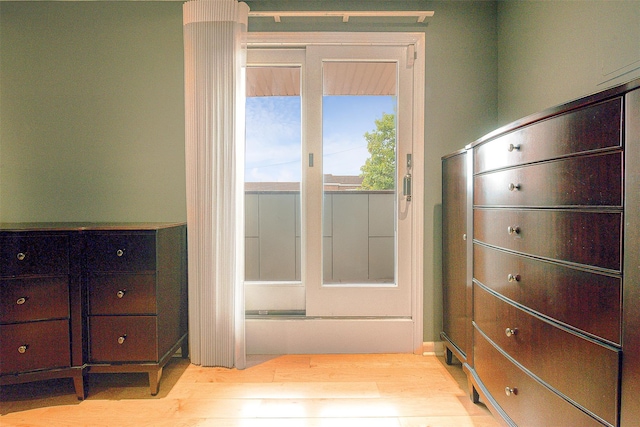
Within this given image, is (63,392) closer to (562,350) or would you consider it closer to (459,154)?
(562,350)

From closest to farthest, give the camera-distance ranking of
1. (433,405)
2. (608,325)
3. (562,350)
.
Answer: (608,325) < (562,350) < (433,405)

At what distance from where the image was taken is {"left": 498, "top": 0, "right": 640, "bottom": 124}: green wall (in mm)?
→ 1281

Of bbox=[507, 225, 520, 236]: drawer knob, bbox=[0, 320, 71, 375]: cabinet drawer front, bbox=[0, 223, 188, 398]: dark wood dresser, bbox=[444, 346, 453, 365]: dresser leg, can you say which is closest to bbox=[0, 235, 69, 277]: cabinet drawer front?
bbox=[0, 223, 188, 398]: dark wood dresser

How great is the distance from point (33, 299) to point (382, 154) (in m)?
1.98

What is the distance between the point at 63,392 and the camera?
1.65 m

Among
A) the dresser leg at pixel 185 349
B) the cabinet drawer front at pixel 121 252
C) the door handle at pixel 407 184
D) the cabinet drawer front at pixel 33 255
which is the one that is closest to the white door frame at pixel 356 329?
the door handle at pixel 407 184

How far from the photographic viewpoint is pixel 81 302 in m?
1.57

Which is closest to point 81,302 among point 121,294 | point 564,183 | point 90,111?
point 121,294

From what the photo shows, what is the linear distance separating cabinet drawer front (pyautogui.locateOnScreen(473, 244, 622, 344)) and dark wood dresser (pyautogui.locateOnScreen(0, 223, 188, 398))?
5.01 feet

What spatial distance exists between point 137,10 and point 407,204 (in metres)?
2.00

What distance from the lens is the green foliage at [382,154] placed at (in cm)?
214

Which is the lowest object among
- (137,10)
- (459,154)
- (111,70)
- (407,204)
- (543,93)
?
(407,204)

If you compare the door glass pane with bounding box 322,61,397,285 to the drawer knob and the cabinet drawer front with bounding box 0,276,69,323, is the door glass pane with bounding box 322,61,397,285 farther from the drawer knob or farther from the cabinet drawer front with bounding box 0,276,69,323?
the cabinet drawer front with bounding box 0,276,69,323

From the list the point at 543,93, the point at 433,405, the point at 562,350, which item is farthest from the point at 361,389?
Answer: the point at 543,93
